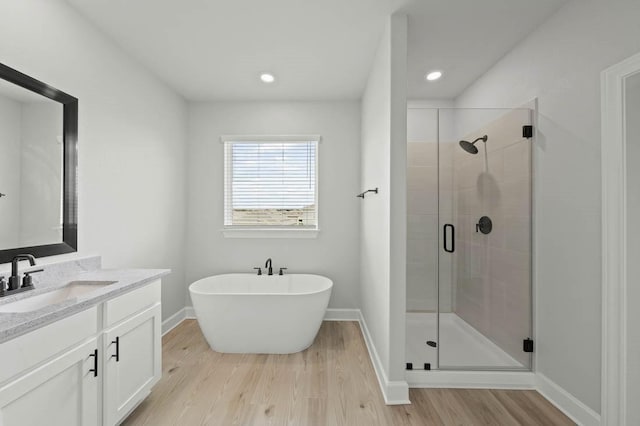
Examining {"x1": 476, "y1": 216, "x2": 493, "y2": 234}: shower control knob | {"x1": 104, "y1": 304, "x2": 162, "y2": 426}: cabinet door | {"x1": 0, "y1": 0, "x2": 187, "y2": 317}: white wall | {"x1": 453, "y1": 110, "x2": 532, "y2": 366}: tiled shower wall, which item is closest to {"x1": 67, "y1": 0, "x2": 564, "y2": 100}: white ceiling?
{"x1": 0, "y1": 0, "x2": 187, "y2": 317}: white wall

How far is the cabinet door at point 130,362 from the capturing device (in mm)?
1503

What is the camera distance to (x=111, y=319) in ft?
5.00

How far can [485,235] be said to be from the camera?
2340 millimetres

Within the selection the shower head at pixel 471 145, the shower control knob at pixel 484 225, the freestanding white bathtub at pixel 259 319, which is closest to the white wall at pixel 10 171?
the freestanding white bathtub at pixel 259 319

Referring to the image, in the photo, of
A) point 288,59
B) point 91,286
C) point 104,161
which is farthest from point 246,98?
point 91,286

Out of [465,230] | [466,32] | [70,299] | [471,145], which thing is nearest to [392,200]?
[465,230]

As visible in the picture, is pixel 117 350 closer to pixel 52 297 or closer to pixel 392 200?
pixel 52 297

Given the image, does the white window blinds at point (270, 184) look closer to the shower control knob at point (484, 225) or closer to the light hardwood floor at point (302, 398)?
the light hardwood floor at point (302, 398)

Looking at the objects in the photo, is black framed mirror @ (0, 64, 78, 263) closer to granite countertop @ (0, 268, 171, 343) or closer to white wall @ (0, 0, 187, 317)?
white wall @ (0, 0, 187, 317)

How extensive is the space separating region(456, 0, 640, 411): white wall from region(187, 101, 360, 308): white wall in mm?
1773

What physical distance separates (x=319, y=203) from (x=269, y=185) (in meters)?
0.65

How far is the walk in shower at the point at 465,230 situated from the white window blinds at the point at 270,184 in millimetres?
1486

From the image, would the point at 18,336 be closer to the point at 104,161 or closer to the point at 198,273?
the point at 104,161

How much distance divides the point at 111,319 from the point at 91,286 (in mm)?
382
